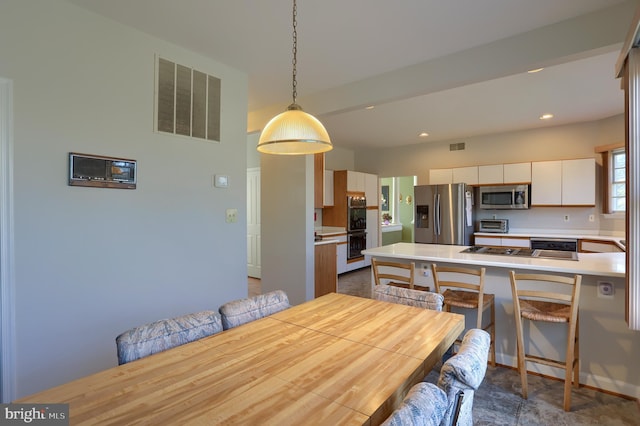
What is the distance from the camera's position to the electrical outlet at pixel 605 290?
2.30 metres

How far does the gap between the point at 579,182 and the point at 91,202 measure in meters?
6.09

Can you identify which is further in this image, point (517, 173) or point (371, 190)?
point (371, 190)

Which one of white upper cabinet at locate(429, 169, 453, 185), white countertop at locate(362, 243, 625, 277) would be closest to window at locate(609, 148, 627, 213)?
white upper cabinet at locate(429, 169, 453, 185)

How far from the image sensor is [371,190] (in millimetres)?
7043

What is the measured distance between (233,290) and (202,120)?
1600mm

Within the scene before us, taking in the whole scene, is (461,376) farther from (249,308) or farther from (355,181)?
(355,181)

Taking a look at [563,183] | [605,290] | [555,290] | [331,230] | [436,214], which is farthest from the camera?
[331,230]

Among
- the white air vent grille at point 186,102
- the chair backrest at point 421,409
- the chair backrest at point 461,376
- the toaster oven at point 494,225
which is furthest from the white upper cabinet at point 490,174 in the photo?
the chair backrest at point 421,409

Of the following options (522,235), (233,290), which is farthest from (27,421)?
(522,235)

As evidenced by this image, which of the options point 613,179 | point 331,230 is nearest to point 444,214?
point 331,230

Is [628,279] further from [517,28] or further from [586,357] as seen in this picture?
[517,28]

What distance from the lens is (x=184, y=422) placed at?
885 mm

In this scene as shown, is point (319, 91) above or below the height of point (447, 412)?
above

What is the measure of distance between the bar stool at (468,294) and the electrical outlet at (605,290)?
2.28ft
